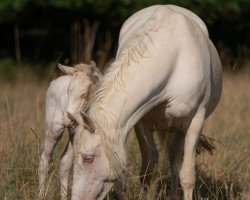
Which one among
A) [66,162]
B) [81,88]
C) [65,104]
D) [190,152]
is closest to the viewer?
[81,88]

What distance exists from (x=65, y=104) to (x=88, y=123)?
103 cm

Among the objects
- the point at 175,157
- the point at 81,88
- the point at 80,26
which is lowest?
the point at 80,26

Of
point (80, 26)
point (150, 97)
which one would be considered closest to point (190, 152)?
point (150, 97)

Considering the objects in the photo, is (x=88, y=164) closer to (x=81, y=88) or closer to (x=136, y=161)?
(x=81, y=88)

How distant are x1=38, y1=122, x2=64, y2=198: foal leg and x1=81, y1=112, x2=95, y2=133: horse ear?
1.14m

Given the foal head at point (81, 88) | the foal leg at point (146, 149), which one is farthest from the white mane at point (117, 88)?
the foal leg at point (146, 149)

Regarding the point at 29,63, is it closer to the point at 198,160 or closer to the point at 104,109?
the point at 198,160

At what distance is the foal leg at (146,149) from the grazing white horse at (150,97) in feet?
0.08

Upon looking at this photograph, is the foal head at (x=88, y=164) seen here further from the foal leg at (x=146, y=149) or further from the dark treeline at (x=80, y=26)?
the dark treeline at (x=80, y=26)

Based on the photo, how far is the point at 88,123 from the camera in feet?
11.9

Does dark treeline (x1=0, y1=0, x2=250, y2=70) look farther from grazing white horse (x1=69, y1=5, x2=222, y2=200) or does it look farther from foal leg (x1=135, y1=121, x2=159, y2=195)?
grazing white horse (x1=69, y1=5, x2=222, y2=200)

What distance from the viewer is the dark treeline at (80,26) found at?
1099cm

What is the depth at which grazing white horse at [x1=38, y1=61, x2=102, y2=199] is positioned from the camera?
4328 millimetres

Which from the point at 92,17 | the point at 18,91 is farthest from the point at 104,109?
the point at 92,17
